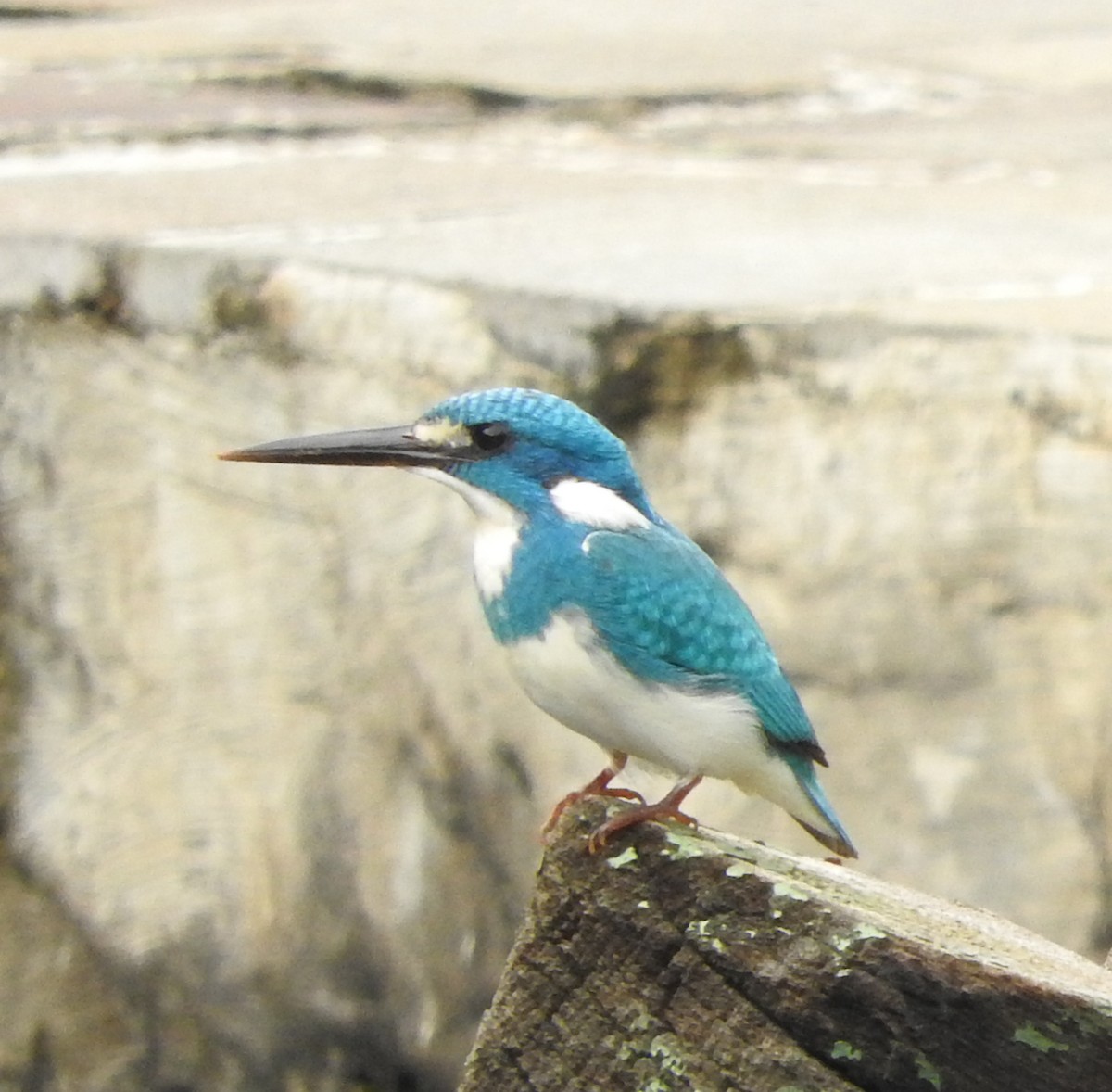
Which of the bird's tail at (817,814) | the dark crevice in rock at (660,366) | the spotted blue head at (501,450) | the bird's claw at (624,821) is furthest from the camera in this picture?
the dark crevice in rock at (660,366)

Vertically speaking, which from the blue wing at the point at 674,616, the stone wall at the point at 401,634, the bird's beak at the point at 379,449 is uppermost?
the bird's beak at the point at 379,449

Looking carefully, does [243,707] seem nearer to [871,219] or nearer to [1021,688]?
[1021,688]

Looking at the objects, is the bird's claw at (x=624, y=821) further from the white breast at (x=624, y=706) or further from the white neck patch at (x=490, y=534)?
the white neck patch at (x=490, y=534)

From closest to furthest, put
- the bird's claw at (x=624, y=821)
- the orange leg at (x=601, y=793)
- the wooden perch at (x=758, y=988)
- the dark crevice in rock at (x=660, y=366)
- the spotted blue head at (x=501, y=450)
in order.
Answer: the wooden perch at (x=758, y=988) < the bird's claw at (x=624, y=821) < the orange leg at (x=601, y=793) < the spotted blue head at (x=501, y=450) < the dark crevice in rock at (x=660, y=366)

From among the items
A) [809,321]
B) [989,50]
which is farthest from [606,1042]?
[989,50]

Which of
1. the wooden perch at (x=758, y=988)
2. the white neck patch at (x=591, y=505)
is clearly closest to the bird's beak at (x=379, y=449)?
the white neck patch at (x=591, y=505)

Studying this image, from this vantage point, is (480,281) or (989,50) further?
(989,50)

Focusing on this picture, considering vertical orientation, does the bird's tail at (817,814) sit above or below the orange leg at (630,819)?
below

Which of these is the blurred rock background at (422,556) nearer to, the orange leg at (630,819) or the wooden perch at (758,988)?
the orange leg at (630,819)

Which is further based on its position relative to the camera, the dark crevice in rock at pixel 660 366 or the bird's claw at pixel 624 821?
the dark crevice in rock at pixel 660 366
